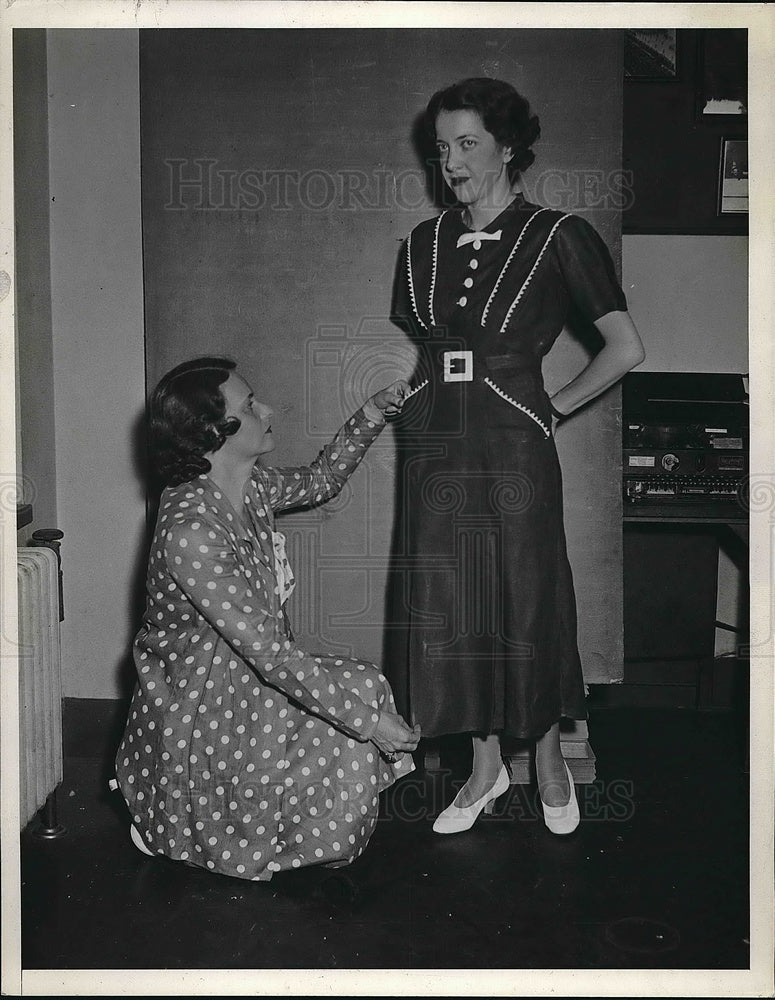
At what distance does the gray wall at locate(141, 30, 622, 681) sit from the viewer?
7.91 ft

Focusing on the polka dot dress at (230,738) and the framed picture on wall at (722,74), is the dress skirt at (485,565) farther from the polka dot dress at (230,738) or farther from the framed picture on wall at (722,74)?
the framed picture on wall at (722,74)

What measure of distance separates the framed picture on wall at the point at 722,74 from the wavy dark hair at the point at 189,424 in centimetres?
126

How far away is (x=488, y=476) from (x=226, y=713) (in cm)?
78

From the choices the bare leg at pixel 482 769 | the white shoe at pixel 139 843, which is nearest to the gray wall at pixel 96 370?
the white shoe at pixel 139 843

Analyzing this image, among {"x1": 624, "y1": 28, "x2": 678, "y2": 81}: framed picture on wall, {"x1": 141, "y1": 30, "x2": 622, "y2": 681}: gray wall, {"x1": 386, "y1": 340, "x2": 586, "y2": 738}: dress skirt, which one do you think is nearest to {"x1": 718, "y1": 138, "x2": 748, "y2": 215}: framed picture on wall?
{"x1": 624, "y1": 28, "x2": 678, "y2": 81}: framed picture on wall

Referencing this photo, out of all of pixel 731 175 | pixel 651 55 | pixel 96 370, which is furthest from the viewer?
pixel 731 175

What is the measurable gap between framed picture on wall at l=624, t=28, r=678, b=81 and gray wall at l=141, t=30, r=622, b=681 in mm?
486

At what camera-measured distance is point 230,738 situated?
2316 mm

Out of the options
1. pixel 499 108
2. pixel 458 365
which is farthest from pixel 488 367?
pixel 499 108

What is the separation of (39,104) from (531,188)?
3.78ft

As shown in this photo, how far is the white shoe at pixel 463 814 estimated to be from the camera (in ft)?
8.04

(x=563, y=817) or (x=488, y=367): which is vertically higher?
(x=488, y=367)

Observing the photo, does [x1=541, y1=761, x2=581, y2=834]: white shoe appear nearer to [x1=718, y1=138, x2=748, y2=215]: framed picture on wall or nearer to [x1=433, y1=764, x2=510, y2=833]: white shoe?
[x1=433, y1=764, x2=510, y2=833]: white shoe

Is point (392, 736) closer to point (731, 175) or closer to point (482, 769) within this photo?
point (482, 769)
